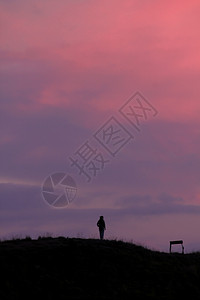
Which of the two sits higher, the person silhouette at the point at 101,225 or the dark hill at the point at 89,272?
the person silhouette at the point at 101,225

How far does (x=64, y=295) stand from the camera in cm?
3388

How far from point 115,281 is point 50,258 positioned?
4.49 m

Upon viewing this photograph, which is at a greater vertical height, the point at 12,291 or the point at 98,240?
the point at 98,240

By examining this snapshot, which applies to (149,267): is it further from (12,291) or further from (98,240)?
(12,291)

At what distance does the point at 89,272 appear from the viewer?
123 feet

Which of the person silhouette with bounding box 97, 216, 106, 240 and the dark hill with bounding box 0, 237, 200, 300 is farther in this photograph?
the person silhouette with bounding box 97, 216, 106, 240

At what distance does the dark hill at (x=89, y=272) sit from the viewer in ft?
113

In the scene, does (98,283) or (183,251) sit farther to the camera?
(183,251)

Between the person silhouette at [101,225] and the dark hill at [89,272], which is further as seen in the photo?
the person silhouette at [101,225]

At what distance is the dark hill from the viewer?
34.4m

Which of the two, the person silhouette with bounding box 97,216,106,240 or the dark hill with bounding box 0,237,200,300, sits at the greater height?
the person silhouette with bounding box 97,216,106,240

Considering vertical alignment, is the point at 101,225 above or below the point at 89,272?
above

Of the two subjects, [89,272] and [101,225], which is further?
[101,225]

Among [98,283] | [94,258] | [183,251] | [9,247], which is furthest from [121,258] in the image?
[183,251]
